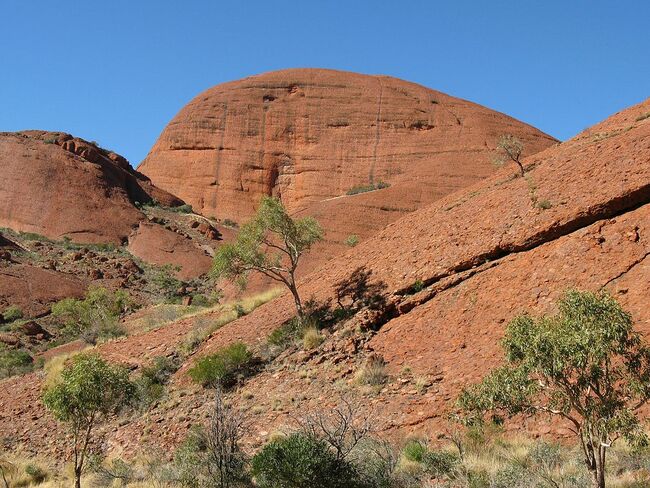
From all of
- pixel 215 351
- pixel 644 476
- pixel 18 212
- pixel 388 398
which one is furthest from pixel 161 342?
pixel 18 212

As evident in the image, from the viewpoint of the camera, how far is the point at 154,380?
56.9ft

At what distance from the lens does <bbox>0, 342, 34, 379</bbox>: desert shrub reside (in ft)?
76.2

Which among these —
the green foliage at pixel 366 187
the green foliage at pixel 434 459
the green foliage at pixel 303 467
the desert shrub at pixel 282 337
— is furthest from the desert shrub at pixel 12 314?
the green foliage at pixel 434 459

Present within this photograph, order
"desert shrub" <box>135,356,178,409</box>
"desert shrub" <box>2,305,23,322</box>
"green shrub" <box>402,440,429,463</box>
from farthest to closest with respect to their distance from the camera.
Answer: "desert shrub" <box>2,305,23,322</box>, "desert shrub" <box>135,356,178,409</box>, "green shrub" <box>402,440,429,463</box>

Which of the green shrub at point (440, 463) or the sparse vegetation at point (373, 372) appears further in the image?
the sparse vegetation at point (373, 372)

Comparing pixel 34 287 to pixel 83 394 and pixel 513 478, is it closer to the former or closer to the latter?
pixel 83 394

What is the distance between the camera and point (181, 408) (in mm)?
15617

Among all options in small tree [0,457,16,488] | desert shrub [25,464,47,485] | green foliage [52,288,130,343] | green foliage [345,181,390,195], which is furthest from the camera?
green foliage [345,181,390,195]

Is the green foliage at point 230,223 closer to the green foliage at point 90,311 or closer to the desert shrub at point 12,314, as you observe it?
the green foliage at point 90,311

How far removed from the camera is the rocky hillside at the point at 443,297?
12633mm

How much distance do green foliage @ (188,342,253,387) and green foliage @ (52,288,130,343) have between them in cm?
1095

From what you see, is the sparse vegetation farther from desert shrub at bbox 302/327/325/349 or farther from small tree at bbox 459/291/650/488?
small tree at bbox 459/291/650/488

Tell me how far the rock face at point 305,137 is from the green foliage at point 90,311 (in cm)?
2312

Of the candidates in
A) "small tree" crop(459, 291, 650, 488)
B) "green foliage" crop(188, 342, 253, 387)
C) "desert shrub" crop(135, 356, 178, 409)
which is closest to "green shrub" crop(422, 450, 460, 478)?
"small tree" crop(459, 291, 650, 488)
